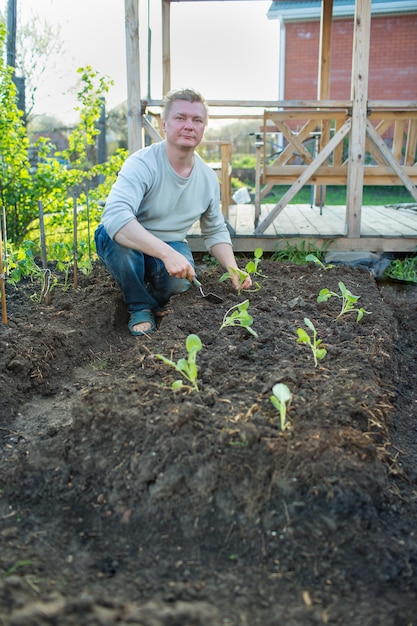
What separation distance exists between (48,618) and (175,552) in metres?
0.46

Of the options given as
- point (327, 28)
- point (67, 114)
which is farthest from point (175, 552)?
point (67, 114)

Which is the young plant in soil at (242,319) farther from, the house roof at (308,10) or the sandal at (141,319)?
the house roof at (308,10)

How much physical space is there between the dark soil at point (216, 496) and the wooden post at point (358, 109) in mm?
2522

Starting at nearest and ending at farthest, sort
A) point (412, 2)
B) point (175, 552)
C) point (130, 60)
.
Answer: point (175, 552) < point (130, 60) < point (412, 2)

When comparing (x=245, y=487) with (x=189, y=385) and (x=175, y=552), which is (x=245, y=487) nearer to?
(x=175, y=552)

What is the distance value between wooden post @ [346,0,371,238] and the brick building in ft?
31.0

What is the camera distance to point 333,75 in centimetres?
1462

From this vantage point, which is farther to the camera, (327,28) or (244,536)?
(327,28)

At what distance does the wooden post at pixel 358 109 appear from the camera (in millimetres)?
Answer: 4562

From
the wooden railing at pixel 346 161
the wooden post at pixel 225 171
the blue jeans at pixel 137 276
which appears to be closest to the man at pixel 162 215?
the blue jeans at pixel 137 276

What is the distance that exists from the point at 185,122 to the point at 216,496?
2168 mm

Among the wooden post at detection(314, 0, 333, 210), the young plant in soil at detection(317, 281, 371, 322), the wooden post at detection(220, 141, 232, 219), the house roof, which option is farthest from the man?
the house roof

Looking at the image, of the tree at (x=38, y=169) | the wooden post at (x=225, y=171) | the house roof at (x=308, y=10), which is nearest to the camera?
the tree at (x=38, y=169)

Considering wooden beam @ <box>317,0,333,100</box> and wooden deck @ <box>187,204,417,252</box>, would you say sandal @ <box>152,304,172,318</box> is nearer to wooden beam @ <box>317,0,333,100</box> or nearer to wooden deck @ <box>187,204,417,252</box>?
wooden deck @ <box>187,204,417,252</box>
